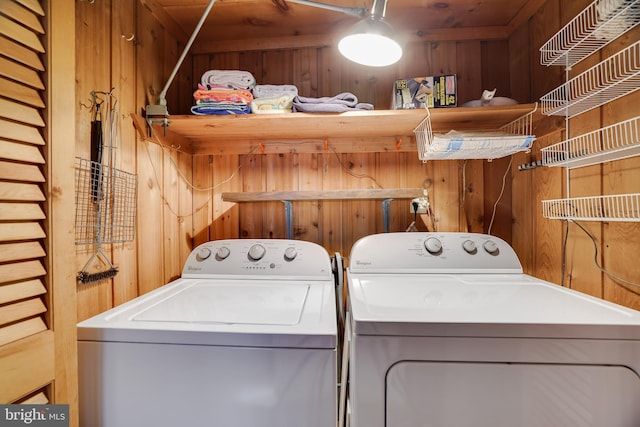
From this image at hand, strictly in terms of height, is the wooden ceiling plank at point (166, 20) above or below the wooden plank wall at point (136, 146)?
above

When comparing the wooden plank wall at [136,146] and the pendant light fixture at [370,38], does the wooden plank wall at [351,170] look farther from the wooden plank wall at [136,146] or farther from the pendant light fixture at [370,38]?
the pendant light fixture at [370,38]

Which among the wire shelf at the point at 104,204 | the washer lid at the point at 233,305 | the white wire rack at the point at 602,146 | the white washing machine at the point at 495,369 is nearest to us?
the white washing machine at the point at 495,369

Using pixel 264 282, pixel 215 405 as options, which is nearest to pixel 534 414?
pixel 215 405

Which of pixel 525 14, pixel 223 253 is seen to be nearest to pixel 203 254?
pixel 223 253

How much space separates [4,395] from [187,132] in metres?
1.38

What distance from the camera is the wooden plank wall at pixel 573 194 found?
43.3 inches

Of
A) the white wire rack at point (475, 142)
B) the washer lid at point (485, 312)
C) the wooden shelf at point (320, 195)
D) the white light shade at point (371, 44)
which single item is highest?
the white light shade at point (371, 44)

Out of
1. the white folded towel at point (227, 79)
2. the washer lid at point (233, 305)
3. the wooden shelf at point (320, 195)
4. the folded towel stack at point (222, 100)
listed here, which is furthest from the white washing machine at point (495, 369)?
the white folded towel at point (227, 79)

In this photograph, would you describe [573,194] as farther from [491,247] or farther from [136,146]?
[136,146]

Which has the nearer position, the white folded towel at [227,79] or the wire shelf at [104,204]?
A: the wire shelf at [104,204]

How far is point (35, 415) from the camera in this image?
69cm

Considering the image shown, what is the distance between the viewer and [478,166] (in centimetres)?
187

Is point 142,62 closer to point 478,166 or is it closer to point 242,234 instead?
point 242,234

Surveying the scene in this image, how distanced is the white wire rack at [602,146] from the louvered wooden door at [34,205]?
156cm
